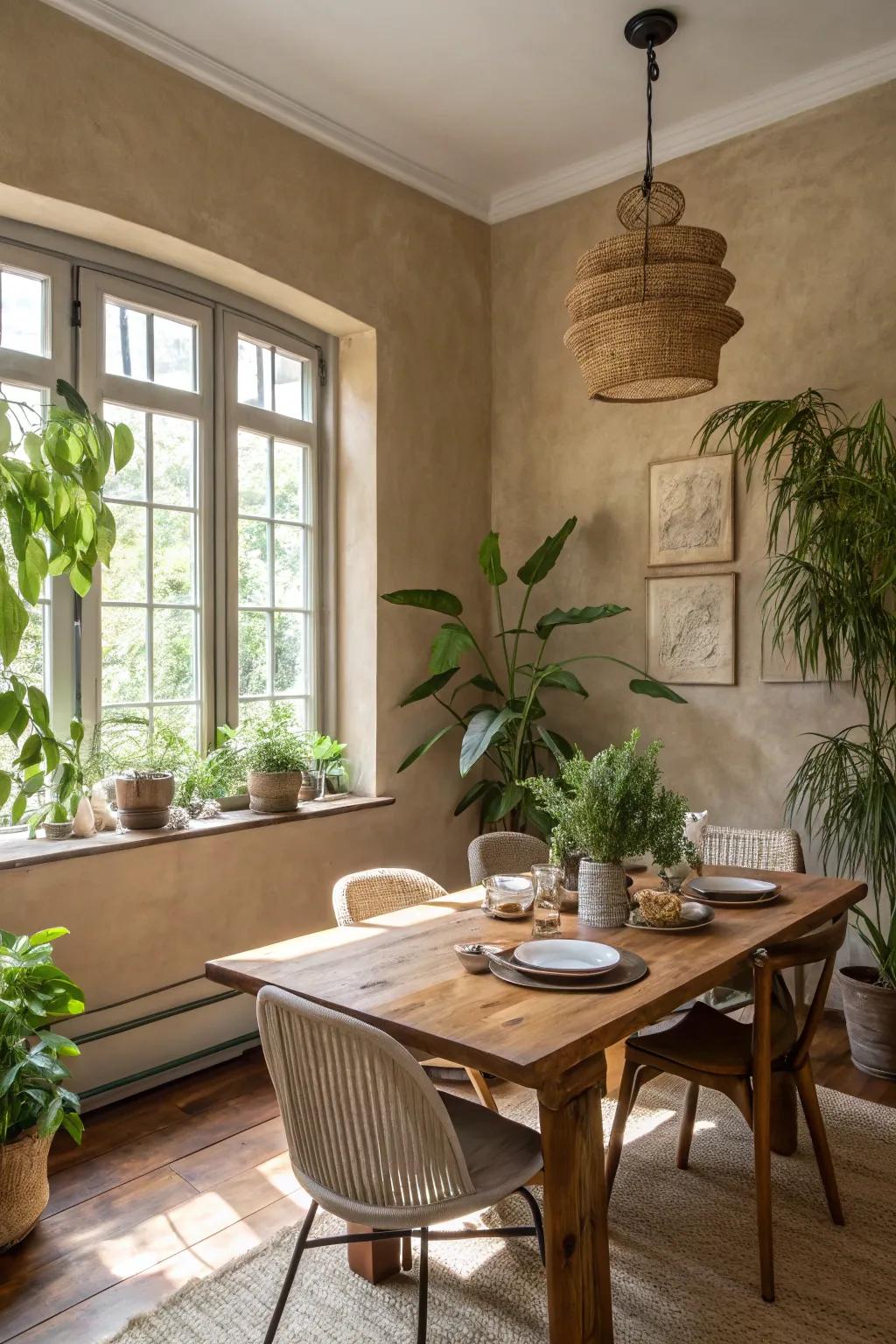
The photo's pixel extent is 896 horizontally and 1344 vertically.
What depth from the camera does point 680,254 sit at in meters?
2.60

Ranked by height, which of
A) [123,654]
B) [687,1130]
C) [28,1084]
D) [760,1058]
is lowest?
[687,1130]

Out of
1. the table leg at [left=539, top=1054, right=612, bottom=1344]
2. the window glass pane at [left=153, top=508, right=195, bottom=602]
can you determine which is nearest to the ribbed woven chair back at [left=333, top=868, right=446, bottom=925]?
the table leg at [left=539, top=1054, right=612, bottom=1344]

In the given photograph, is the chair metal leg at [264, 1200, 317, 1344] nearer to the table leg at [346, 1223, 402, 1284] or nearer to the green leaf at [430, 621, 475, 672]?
the table leg at [346, 1223, 402, 1284]

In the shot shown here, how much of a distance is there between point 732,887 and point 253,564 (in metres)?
2.30

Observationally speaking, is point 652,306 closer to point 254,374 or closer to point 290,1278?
point 254,374

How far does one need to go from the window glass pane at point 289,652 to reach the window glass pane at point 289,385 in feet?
2.85

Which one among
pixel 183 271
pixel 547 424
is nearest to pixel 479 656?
pixel 547 424

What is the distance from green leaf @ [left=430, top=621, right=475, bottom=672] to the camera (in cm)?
409

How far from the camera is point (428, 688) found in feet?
14.1

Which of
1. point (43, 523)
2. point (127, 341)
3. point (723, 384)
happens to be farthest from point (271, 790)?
point (723, 384)

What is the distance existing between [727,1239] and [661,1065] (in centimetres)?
44

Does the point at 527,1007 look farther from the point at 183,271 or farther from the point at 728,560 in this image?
the point at 183,271

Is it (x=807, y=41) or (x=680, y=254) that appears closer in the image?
(x=680, y=254)

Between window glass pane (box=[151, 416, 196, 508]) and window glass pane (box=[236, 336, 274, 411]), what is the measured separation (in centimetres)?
30
